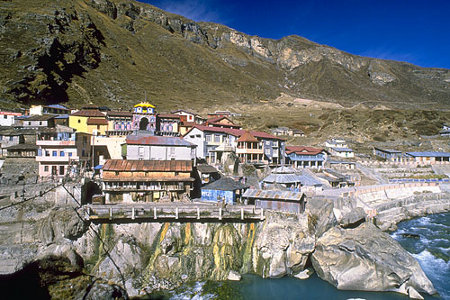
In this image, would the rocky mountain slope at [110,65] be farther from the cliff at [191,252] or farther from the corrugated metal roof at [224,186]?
the corrugated metal roof at [224,186]

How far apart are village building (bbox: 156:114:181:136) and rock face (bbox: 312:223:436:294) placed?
4014 cm

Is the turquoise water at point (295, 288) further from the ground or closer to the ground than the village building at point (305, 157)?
closer to the ground

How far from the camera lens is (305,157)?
203ft

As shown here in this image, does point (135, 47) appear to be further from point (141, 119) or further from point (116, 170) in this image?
point (116, 170)

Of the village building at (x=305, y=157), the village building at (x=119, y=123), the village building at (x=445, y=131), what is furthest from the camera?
the village building at (x=445, y=131)

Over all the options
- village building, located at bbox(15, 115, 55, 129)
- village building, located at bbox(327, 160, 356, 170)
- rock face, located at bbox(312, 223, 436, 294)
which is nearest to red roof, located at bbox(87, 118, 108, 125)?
village building, located at bbox(15, 115, 55, 129)

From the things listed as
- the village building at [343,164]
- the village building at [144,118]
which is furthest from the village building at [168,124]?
the village building at [343,164]

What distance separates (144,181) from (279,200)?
18004mm

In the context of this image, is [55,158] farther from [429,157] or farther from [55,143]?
[429,157]

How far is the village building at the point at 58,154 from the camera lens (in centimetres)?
3794

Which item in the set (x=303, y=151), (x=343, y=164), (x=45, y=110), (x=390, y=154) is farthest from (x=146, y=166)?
(x=390, y=154)

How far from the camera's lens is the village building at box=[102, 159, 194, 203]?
112 feet

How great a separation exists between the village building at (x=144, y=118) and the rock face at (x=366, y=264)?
139 ft

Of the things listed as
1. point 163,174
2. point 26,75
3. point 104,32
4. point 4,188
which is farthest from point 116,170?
point 104,32
